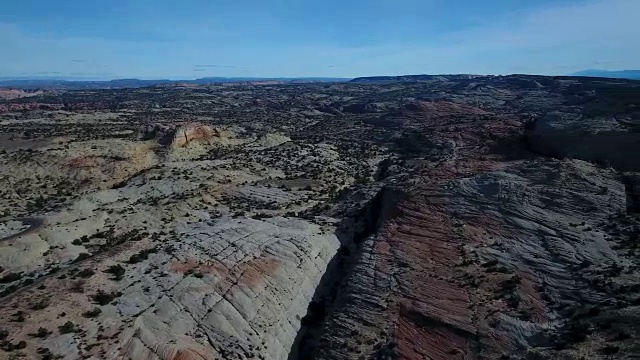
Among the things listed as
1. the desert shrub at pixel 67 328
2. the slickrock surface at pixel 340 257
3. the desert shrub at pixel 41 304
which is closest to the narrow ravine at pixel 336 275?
the slickrock surface at pixel 340 257

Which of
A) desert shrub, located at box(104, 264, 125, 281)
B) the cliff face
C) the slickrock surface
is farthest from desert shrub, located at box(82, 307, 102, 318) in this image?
the cliff face

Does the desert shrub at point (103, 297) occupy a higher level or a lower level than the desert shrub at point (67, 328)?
lower

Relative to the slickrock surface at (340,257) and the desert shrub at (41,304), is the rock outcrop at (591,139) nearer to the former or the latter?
the slickrock surface at (340,257)

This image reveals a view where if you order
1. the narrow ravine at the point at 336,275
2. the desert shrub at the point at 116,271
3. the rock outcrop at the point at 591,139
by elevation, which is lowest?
the narrow ravine at the point at 336,275

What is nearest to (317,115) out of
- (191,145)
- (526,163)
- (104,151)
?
(191,145)

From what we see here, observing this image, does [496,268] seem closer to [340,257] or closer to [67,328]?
[340,257]

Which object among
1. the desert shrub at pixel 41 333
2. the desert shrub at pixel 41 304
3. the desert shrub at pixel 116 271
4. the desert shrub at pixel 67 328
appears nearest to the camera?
the desert shrub at pixel 41 333

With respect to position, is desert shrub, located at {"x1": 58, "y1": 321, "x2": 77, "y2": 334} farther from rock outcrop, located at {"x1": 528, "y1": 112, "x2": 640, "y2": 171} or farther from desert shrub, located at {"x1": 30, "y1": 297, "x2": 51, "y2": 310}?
rock outcrop, located at {"x1": 528, "y1": 112, "x2": 640, "y2": 171}

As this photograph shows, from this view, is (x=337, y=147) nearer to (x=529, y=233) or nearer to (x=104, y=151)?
(x=104, y=151)

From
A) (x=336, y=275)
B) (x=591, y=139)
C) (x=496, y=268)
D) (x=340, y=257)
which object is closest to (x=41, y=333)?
(x=336, y=275)
